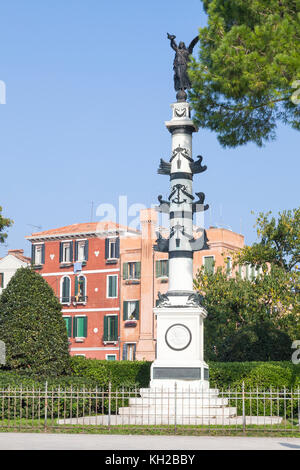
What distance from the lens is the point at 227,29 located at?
1723 centimetres

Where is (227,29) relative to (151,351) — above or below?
above

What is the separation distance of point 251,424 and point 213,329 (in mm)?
15526

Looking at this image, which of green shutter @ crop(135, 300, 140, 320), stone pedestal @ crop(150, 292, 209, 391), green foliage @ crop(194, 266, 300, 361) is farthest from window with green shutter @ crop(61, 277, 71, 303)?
stone pedestal @ crop(150, 292, 209, 391)

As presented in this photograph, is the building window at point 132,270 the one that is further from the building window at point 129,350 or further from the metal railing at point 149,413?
the metal railing at point 149,413

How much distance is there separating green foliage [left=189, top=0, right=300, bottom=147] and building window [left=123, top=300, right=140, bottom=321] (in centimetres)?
3552

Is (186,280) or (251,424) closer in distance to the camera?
(251,424)

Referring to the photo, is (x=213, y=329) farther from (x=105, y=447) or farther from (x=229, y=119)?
(x=105, y=447)

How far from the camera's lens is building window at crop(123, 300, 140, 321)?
173ft

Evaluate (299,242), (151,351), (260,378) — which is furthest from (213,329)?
(151,351)

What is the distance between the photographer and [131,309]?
53000 mm

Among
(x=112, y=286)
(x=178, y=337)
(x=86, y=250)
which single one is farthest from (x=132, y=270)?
(x=178, y=337)

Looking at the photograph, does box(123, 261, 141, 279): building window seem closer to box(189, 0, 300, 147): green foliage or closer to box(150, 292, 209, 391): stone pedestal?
box(150, 292, 209, 391): stone pedestal

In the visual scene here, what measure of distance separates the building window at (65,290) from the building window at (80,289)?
763 millimetres
